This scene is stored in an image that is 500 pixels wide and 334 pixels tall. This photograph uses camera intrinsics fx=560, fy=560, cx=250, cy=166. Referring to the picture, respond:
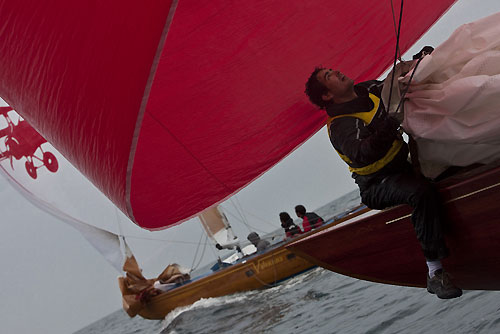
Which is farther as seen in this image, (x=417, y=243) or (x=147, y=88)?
(x=417, y=243)

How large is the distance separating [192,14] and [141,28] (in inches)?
40.9

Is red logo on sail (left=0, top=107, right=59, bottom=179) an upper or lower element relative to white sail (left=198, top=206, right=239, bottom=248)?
upper

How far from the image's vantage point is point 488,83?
2320 millimetres

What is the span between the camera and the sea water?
4012 millimetres

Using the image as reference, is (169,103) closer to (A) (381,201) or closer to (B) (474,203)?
(A) (381,201)

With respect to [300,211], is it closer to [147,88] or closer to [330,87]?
[330,87]

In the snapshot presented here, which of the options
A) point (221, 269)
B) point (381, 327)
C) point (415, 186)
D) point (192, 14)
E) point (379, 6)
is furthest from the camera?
point (221, 269)

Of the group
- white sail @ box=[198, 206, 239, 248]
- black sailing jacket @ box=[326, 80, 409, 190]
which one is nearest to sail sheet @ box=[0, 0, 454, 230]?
black sailing jacket @ box=[326, 80, 409, 190]

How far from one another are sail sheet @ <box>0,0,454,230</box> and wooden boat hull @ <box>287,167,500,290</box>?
2.89 feet

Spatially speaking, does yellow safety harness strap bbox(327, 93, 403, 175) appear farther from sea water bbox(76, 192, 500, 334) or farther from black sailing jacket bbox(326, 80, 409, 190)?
sea water bbox(76, 192, 500, 334)

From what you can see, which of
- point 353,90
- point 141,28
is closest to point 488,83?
point 353,90

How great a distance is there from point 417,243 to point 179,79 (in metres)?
1.72

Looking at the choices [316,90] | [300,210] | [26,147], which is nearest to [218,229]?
[300,210]

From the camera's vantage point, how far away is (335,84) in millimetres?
2896
